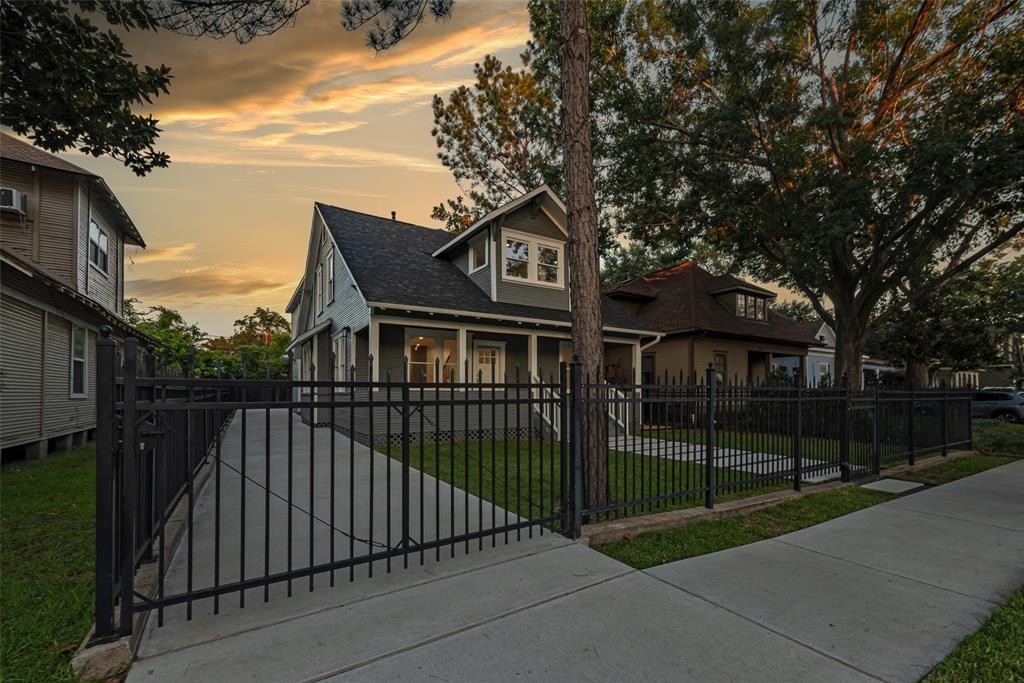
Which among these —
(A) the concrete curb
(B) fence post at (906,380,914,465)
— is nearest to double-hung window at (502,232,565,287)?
(B) fence post at (906,380,914,465)

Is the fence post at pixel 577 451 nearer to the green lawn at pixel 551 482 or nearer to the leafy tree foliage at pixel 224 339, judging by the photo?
the green lawn at pixel 551 482

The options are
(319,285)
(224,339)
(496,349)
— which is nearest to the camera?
(496,349)

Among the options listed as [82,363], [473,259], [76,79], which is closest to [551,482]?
[76,79]

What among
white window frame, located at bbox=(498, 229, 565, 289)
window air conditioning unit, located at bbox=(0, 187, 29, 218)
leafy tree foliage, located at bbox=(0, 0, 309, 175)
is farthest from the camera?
white window frame, located at bbox=(498, 229, 565, 289)

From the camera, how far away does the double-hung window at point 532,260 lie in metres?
14.2

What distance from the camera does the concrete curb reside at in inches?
184

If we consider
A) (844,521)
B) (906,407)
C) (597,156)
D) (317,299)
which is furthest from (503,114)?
(844,521)

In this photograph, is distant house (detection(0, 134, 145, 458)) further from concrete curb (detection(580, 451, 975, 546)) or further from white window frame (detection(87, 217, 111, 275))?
concrete curb (detection(580, 451, 975, 546))

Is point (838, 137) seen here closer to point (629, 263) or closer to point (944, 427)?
point (944, 427)

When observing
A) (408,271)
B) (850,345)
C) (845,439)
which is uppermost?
(408,271)

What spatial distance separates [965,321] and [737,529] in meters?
26.8

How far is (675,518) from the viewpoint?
519 cm

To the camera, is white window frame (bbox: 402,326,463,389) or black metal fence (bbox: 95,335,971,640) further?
white window frame (bbox: 402,326,463,389)

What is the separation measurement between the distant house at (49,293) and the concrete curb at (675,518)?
1085 cm
